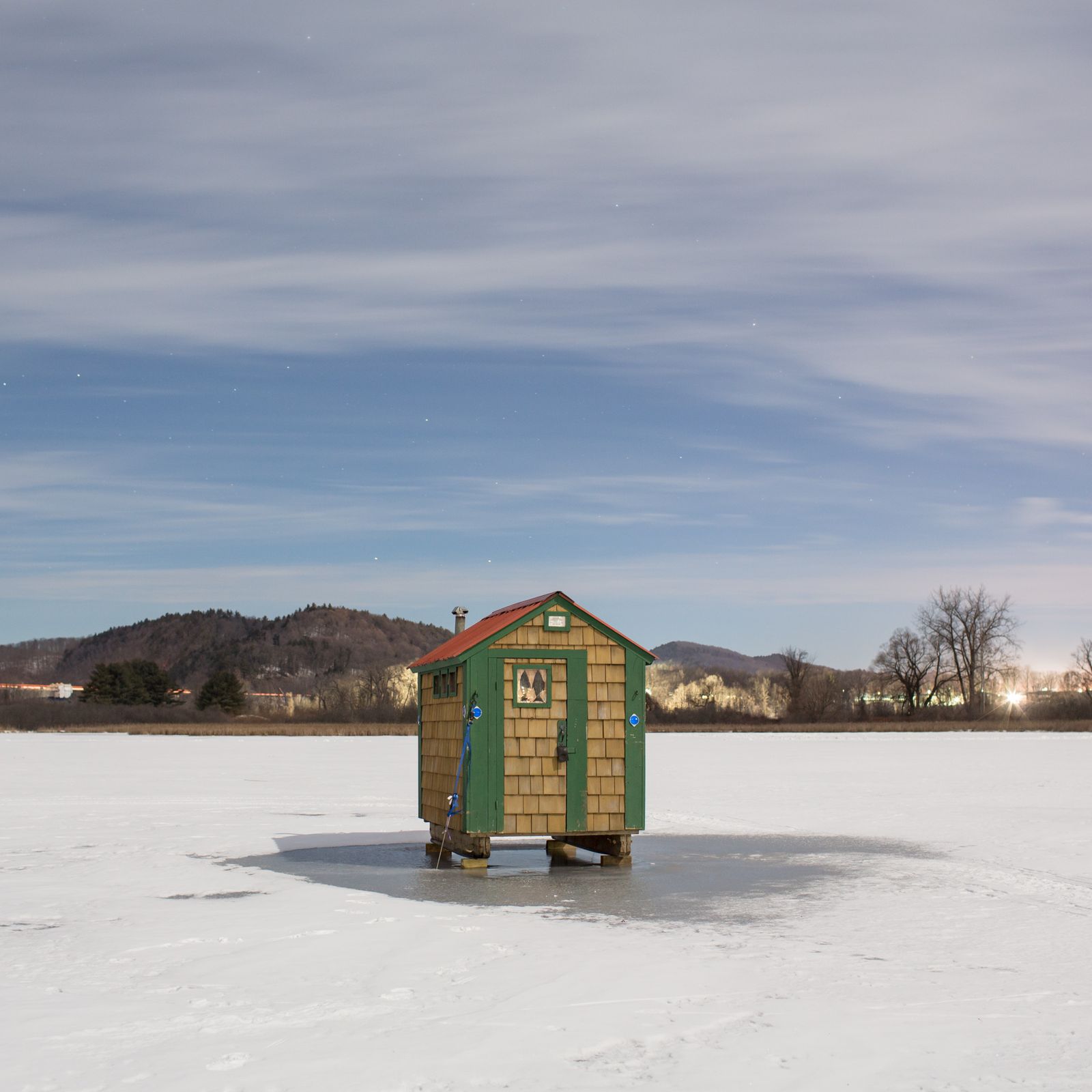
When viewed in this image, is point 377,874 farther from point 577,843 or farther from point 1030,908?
point 1030,908

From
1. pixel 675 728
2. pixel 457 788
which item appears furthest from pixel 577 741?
pixel 675 728

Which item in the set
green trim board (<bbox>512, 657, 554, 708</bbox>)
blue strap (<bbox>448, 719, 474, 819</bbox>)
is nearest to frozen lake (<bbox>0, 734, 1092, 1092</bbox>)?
blue strap (<bbox>448, 719, 474, 819</bbox>)

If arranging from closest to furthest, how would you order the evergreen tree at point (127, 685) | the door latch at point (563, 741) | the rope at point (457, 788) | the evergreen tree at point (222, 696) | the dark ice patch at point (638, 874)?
1. the dark ice patch at point (638, 874)
2. the rope at point (457, 788)
3. the door latch at point (563, 741)
4. the evergreen tree at point (127, 685)
5. the evergreen tree at point (222, 696)

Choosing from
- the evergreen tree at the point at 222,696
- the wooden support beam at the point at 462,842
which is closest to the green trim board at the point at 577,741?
the wooden support beam at the point at 462,842

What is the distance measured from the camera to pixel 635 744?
17.3m

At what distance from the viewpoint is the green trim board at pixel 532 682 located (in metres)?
17.0

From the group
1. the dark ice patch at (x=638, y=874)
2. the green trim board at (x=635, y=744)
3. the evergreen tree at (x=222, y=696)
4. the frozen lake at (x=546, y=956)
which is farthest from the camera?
the evergreen tree at (x=222, y=696)

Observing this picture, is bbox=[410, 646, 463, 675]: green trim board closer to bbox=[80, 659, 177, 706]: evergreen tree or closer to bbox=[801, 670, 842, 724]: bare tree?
bbox=[801, 670, 842, 724]: bare tree

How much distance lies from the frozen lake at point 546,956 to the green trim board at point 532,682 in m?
2.03

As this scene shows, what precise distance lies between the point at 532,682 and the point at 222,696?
132650 millimetres

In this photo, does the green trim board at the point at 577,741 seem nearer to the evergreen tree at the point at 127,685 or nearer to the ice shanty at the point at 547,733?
the ice shanty at the point at 547,733

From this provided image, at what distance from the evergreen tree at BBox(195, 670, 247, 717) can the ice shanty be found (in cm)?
13063

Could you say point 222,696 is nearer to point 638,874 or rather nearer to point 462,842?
point 462,842

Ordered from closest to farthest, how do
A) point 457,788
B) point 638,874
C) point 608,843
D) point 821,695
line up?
point 638,874
point 457,788
point 608,843
point 821,695
